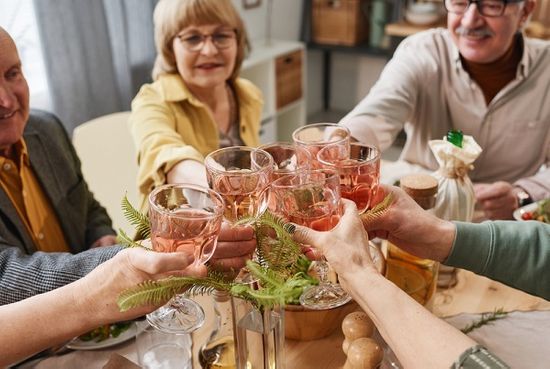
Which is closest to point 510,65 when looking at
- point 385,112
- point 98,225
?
point 385,112

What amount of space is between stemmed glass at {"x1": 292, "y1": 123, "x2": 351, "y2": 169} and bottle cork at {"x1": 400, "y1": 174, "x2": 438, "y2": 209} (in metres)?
0.20

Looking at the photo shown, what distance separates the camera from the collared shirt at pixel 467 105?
2.00 m

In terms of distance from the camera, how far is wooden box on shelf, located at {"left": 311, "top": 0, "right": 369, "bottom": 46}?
14.1 feet

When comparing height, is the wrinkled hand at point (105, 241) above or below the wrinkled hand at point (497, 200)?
below

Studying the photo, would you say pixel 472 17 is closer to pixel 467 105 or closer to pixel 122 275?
pixel 467 105

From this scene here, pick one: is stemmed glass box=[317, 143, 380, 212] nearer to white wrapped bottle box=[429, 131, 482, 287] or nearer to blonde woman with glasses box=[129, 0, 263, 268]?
white wrapped bottle box=[429, 131, 482, 287]

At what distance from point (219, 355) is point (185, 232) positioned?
1.13 ft

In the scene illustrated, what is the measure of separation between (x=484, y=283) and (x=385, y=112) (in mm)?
→ 777

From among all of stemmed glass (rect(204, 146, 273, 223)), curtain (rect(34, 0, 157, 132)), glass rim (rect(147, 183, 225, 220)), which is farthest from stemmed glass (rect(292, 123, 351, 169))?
curtain (rect(34, 0, 157, 132))

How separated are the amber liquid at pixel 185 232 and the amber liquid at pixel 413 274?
21.3 inches

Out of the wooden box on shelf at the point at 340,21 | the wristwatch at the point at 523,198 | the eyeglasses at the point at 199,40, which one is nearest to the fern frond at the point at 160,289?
the wristwatch at the point at 523,198

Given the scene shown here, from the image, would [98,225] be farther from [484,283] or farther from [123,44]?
[123,44]

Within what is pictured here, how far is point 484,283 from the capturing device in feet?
4.58

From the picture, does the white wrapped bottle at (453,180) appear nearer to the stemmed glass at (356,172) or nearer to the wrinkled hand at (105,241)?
the stemmed glass at (356,172)
